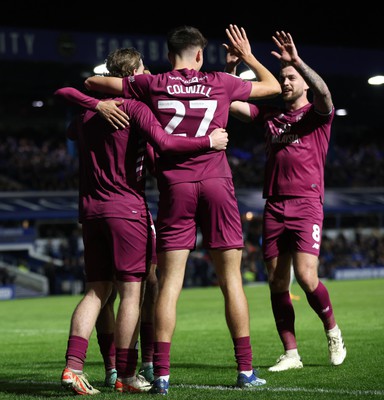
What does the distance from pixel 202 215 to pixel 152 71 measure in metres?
27.4

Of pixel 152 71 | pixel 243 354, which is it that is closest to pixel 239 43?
pixel 243 354

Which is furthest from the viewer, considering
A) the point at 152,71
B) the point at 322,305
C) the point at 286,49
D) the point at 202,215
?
the point at 152,71

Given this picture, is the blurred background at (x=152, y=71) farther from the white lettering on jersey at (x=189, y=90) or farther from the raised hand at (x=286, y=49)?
the white lettering on jersey at (x=189, y=90)

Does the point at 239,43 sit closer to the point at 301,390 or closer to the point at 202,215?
the point at 202,215

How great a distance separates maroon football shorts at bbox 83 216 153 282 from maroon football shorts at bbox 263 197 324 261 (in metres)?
1.72

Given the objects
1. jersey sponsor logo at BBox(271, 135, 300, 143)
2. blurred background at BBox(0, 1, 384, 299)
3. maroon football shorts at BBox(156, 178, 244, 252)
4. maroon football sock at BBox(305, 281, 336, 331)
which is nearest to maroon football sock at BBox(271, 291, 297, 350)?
maroon football sock at BBox(305, 281, 336, 331)

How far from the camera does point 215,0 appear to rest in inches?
1467

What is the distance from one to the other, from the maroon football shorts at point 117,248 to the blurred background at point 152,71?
24.5 m

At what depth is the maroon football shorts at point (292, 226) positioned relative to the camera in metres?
7.38

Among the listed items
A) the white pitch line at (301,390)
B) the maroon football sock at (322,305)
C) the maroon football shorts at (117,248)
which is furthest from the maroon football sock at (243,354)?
the maroon football sock at (322,305)

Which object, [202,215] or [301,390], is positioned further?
[202,215]

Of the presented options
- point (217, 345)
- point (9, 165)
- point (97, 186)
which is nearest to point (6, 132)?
point (9, 165)

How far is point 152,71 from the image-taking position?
32844 millimetres

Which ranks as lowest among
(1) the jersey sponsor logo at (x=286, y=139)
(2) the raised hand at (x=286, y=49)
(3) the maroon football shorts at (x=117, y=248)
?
(3) the maroon football shorts at (x=117, y=248)
